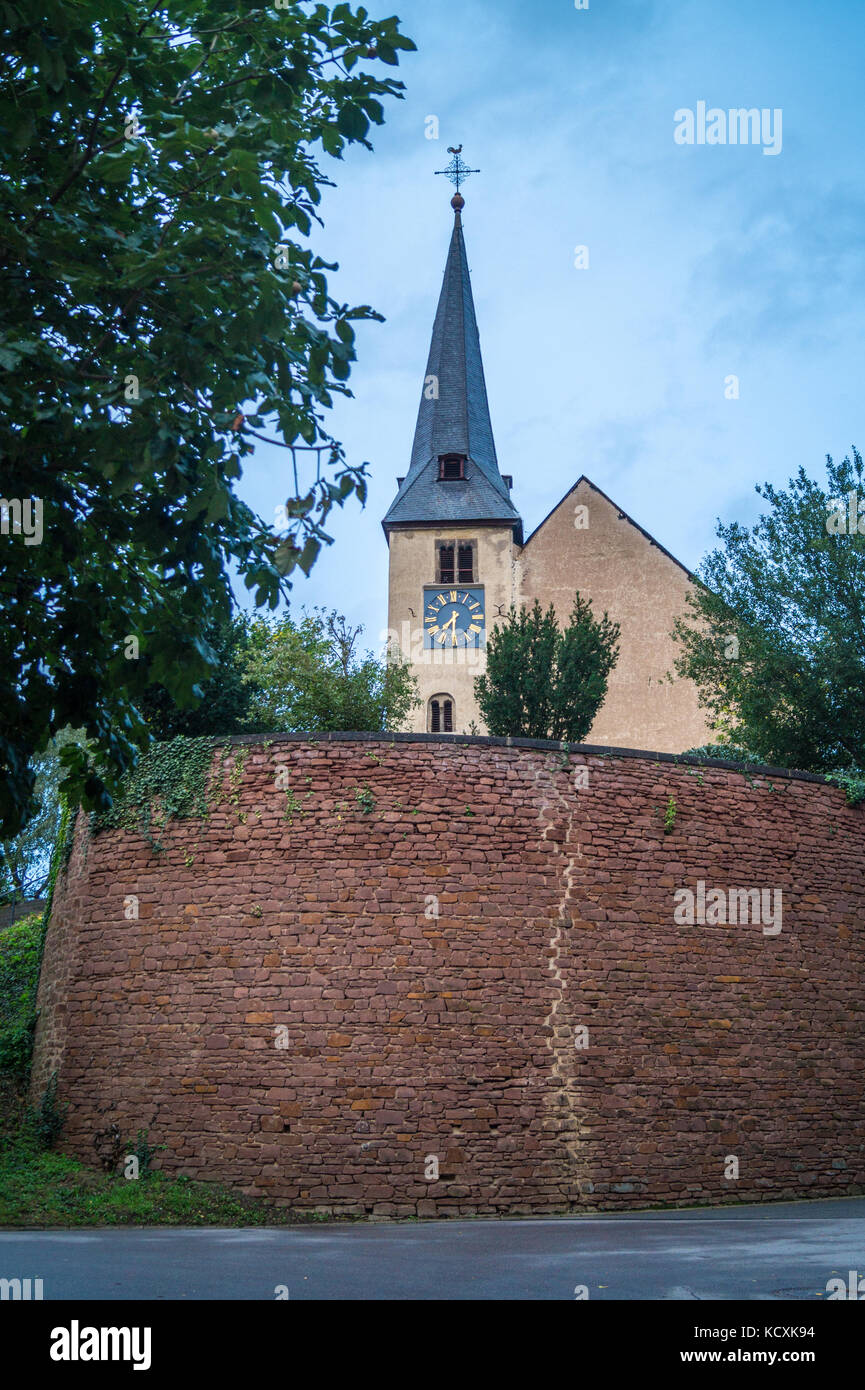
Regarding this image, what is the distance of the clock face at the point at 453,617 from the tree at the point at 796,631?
12.7 metres

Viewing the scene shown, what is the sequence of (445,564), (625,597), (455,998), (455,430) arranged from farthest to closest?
(455,430) < (445,564) < (625,597) < (455,998)

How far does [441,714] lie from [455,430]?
431 inches

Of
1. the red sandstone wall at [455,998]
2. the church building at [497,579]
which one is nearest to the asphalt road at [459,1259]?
the red sandstone wall at [455,998]

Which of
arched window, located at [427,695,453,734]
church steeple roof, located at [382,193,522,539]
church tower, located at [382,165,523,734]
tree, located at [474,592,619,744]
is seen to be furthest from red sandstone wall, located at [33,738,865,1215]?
church steeple roof, located at [382,193,522,539]

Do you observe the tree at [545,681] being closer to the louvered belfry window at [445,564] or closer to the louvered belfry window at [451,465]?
the louvered belfry window at [445,564]

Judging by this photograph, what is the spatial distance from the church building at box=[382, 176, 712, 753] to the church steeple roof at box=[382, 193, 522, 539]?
0.06 meters

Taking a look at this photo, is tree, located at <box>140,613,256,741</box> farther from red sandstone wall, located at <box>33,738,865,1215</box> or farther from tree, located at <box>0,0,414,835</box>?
tree, located at <box>0,0,414,835</box>

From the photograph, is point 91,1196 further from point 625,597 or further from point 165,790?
point 625,597

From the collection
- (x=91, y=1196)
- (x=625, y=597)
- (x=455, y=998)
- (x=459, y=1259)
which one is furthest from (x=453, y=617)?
(x=459, y=1259)

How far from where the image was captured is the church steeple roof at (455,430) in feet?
131

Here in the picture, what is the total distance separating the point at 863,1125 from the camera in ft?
51.2

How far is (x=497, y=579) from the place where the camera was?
38.1m

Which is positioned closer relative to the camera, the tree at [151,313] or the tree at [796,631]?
the tree at [151,313]

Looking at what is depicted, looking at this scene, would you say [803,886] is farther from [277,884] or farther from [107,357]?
[107,357]
